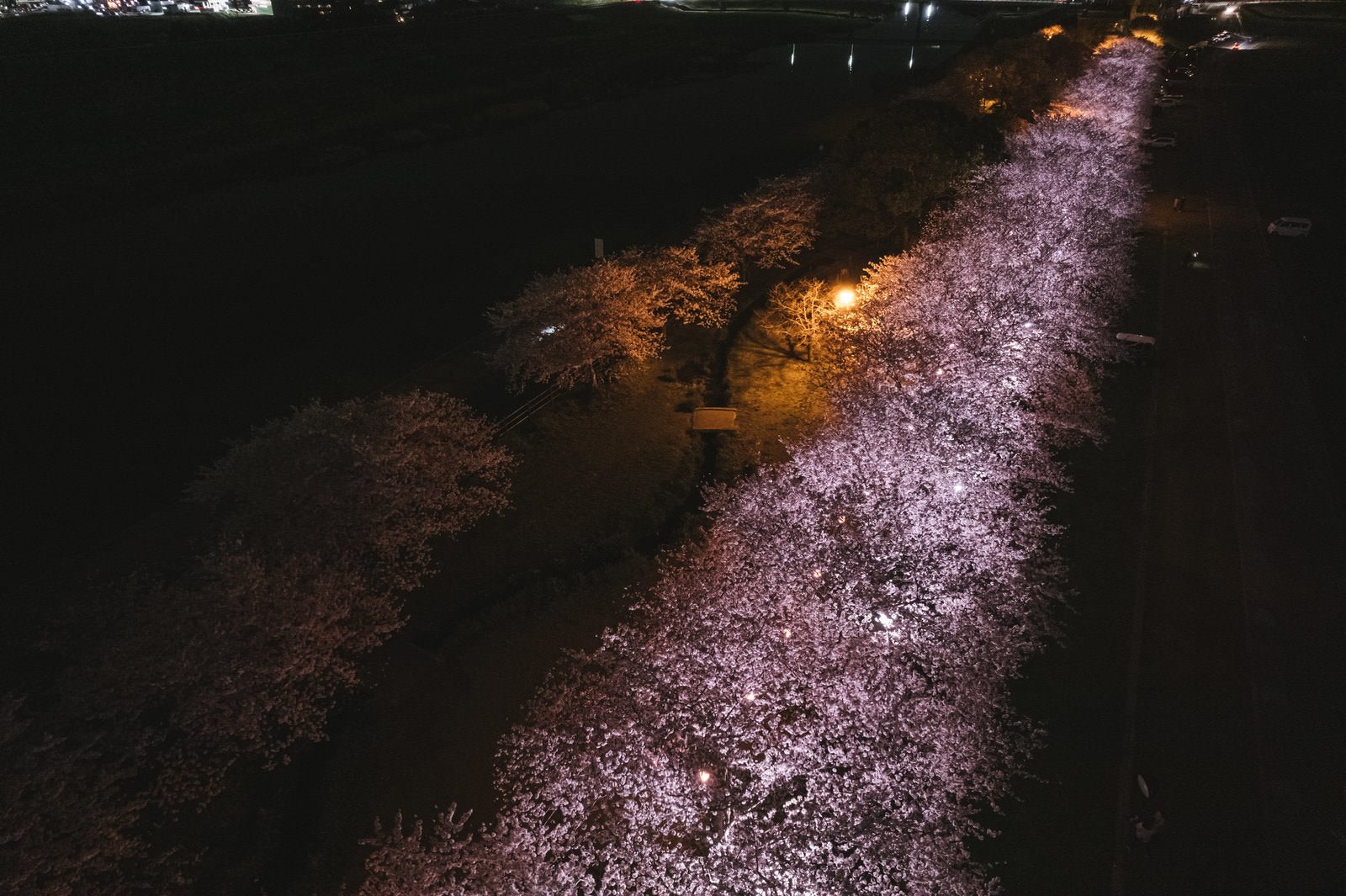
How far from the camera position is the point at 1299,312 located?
104 ft

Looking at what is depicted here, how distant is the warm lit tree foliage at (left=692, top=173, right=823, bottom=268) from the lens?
32250mm

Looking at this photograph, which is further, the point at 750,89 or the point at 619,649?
the point at 750,89

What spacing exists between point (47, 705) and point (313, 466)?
299 inches

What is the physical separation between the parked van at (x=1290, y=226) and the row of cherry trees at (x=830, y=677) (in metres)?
26.2

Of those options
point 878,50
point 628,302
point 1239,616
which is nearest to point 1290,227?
point 1239,616

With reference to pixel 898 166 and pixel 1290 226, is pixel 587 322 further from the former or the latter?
pixel 1290 226

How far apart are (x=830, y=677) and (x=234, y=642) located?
13263 millimetres

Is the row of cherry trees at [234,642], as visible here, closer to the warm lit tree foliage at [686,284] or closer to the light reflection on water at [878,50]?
the warm lit tree foliage at [686,284]

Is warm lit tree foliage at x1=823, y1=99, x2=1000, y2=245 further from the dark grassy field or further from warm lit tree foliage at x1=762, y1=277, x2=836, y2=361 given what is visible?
the dark grassy field

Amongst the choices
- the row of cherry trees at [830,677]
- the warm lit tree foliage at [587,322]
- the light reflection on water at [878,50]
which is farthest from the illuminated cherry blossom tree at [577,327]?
the light reflection on water at [878,50]

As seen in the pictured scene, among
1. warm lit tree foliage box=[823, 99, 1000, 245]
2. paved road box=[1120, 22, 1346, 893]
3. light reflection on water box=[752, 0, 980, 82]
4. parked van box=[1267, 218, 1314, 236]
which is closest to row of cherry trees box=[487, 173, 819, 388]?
warm lit tree foliage box=[823, 99, 1000, 245]

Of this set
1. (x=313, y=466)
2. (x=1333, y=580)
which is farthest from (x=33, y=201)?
(x=1333, y=580)

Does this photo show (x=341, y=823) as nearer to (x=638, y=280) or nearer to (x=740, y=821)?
(x=740, y=821)

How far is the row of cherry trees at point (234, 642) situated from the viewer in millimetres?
11961
